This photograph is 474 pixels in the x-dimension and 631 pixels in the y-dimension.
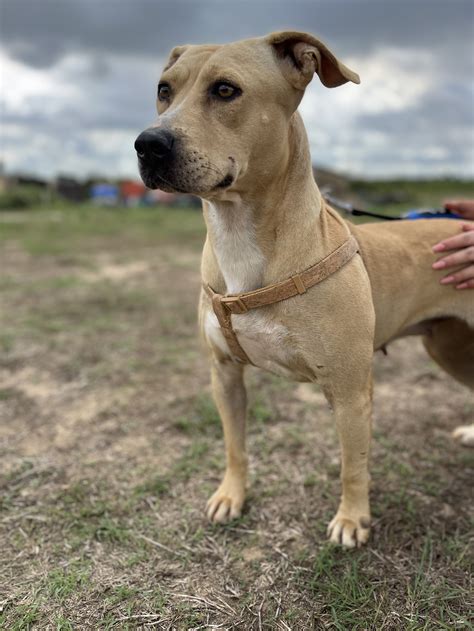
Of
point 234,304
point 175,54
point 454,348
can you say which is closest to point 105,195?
point 175,54

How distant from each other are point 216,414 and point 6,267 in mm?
6288

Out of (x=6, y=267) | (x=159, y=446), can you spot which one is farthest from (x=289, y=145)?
(x=6, y=267)

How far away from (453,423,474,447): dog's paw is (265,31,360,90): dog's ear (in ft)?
7.57

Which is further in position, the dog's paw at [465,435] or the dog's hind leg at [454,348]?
the dog's paw at [465,435]

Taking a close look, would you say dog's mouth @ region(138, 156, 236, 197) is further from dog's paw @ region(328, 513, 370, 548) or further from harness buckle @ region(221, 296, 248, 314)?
dog's paw @ region(328, 513, 370, 548)

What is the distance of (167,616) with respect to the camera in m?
2.17

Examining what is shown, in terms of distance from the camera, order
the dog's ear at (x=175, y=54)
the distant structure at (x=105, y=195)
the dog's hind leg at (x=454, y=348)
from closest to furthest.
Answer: the dog's ear at (x=175, y=54), the dog's hind leg at (x=454, y=348), the distant structure at (x=105, y=195)

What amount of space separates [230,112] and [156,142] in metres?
0.34

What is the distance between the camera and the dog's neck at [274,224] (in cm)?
225

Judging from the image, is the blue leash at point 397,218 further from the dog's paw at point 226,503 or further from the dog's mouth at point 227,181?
the dog's paw at point 226,503

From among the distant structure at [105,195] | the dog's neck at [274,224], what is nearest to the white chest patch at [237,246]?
the dog's neck at [274,224]

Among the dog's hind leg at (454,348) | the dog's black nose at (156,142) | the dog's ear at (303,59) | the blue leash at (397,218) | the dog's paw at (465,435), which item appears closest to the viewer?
the dog's black nose at (156,142)

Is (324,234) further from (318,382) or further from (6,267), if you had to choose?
(6,267)

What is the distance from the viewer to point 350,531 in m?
2.59
